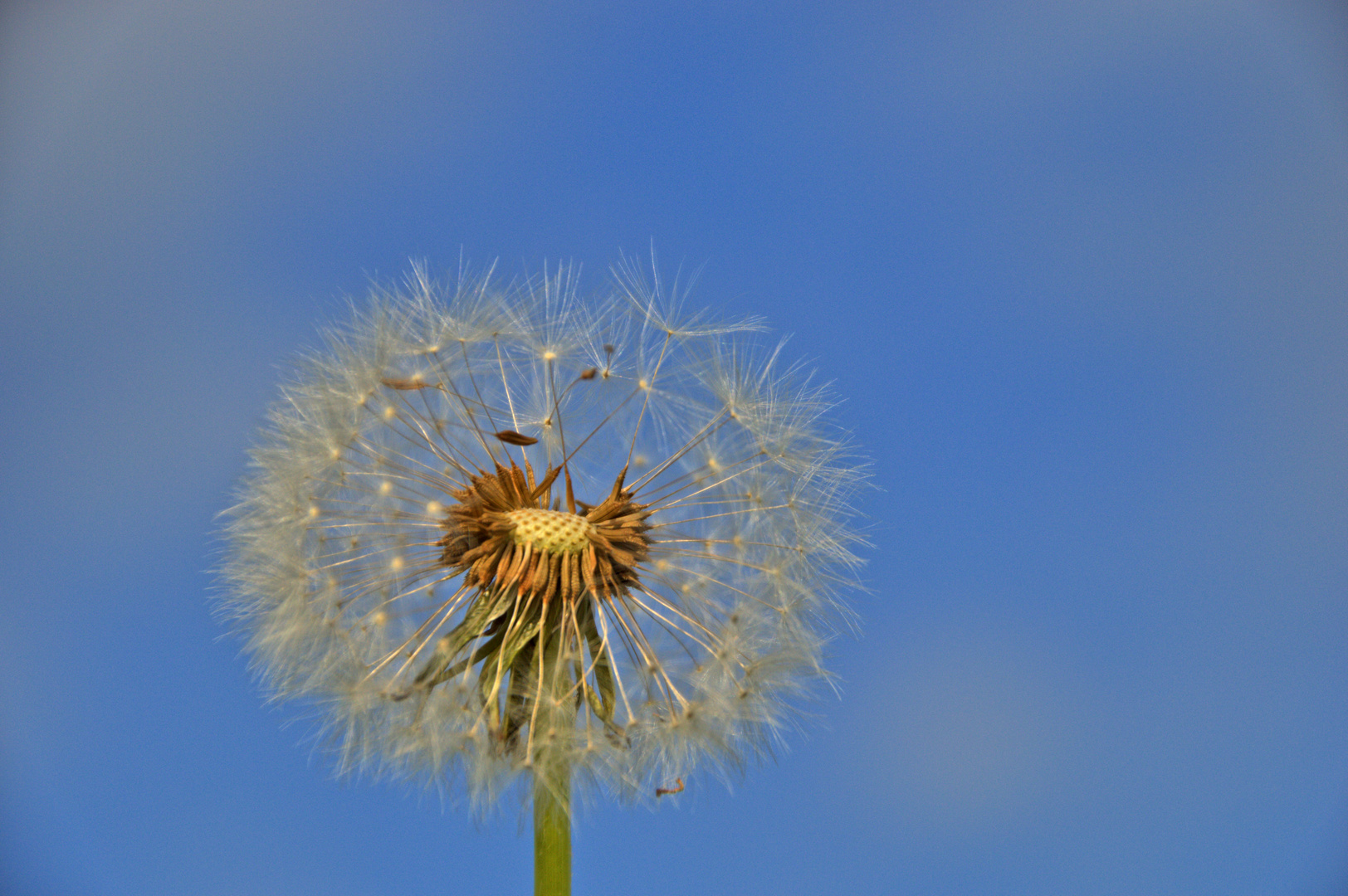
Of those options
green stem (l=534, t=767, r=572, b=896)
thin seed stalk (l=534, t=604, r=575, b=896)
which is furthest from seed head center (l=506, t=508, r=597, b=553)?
green stem (l=534, t=767, r=572, b=896)

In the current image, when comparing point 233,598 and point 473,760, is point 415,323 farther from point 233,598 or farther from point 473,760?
point 473,760

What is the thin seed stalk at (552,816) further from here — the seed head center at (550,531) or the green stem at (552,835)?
the seed head center at (550,531)

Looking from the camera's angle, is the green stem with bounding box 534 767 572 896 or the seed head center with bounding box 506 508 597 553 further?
the seed head center with bounding box 506 508 597 553

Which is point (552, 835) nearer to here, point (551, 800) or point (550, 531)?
point (551, 800)

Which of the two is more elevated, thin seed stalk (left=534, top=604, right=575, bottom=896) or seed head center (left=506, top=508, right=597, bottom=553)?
seed head center (left=506, top=508, right=597, bottom=553)

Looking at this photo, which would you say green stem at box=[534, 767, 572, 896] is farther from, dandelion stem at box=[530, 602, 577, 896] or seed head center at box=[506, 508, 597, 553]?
seed head center at box=[506, 508, 597, 553]

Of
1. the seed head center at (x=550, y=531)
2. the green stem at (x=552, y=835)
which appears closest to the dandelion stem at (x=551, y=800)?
the green stem at (x=552, y=835)

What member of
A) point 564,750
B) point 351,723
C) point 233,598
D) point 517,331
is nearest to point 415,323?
point 517,331
